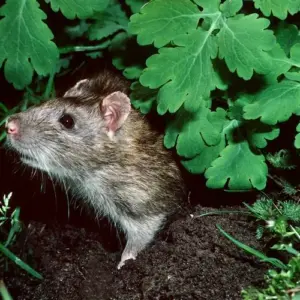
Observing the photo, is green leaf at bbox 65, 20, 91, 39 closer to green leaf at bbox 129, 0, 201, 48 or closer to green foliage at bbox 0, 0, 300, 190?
green foliage at bbox 0, 0, 300, 190

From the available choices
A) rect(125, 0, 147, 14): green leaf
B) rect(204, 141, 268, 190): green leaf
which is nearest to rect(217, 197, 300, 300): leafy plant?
rect(204, 141, 268, 190): green leaf

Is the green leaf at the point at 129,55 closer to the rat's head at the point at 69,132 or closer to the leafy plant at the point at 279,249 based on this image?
the rat's head at the point at 69,132

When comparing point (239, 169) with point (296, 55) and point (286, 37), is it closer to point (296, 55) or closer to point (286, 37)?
point (296, 55)

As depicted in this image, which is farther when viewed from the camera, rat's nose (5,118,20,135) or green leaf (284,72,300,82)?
rat's nose (5,118,20,135)

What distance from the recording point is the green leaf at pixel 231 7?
3346 mm

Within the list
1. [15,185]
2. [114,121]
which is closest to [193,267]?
[114,121]

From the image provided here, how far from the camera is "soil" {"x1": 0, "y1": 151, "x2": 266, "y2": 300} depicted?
3.46 metres

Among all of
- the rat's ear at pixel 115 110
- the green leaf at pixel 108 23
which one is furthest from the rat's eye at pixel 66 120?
the green leaf at pixel 108 23

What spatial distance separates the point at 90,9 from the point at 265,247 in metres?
1.86

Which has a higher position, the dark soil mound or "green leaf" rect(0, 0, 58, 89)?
"green leaf" rect(0, 0, 58, 89)

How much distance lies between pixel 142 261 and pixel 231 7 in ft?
5.61

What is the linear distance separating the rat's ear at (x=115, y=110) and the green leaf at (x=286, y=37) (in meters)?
1.10

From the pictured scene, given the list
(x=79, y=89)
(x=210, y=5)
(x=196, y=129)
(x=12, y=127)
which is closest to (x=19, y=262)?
(x=12, y=127)

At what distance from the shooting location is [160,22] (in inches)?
131
